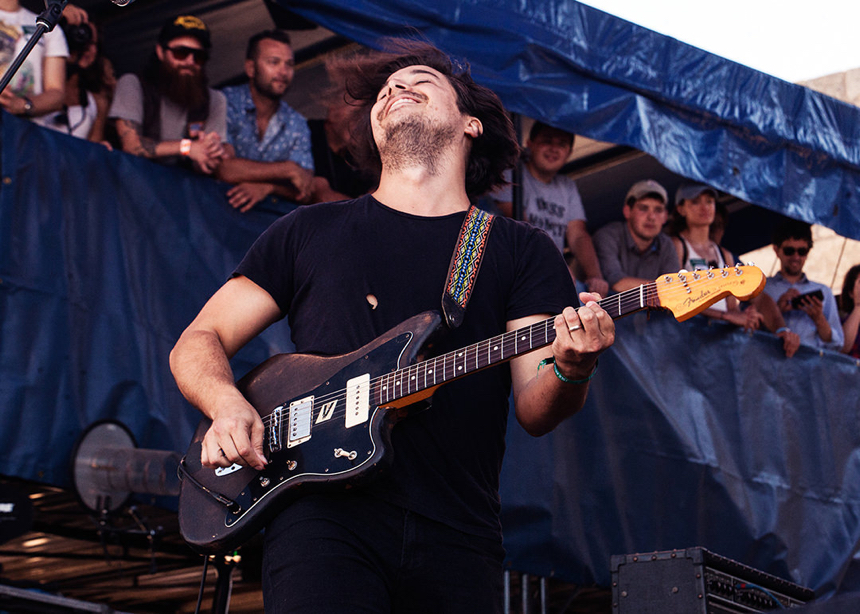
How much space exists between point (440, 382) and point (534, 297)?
1.40ft

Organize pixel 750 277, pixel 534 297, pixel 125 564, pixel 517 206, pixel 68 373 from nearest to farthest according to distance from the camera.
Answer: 1. pixel 750 277
2. pixel 534 297
3. pixel 68 373
4. pixel 517 206
5. pixel 125 564

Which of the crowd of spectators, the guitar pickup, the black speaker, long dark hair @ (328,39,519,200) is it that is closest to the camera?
the guitar pickup

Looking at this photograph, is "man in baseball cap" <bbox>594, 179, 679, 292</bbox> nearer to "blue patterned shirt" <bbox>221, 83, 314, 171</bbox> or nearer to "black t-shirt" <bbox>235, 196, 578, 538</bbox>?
"blue patterned shirt" <bbox>221, 83, 314, 171</bbox>

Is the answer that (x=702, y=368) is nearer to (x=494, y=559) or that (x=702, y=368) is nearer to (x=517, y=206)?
(x=517, y=206)

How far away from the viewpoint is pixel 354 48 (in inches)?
275

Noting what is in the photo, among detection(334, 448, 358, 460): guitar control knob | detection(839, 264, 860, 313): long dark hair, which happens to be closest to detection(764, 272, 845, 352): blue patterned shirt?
detection(839, 264, 860, 313): long dark hair

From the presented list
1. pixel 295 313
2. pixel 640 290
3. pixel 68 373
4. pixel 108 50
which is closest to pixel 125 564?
pixel 68 373

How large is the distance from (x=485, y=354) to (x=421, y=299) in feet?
0.86

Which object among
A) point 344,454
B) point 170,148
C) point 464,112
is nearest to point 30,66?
point 170,148

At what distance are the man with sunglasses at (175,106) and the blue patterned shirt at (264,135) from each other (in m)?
0.11

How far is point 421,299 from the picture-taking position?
264cm

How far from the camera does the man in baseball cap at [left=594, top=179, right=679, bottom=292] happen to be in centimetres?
688

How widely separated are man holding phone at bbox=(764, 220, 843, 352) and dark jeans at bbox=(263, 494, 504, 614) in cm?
589

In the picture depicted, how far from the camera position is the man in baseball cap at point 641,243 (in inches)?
271
